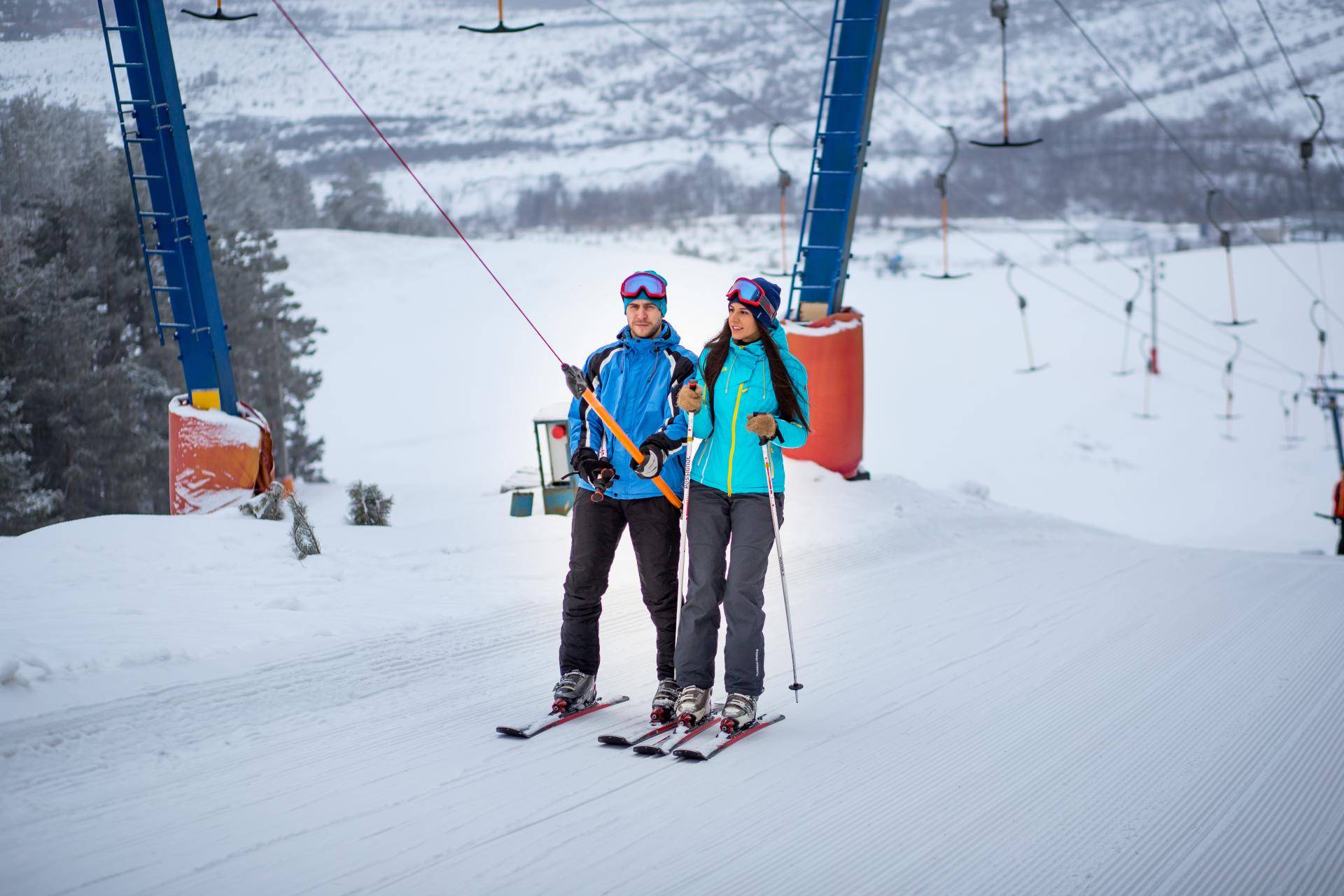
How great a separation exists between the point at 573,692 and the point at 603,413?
1132 mm

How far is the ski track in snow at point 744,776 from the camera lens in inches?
129

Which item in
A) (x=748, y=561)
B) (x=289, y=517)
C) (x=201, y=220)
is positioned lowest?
(x=289, y=517)

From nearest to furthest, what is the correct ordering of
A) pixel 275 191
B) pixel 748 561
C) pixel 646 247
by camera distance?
1. pixel 748 561
2. pixel 275 191
3. pixel 646 247

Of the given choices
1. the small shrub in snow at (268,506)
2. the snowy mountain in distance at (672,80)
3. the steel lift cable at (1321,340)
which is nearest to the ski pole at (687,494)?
the small shrub in snow at (268,506)

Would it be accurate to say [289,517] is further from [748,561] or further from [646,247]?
[646,247]

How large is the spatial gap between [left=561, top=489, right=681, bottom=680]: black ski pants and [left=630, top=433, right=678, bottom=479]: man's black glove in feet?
0.60

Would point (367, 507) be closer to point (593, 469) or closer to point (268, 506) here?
point (268, 506)

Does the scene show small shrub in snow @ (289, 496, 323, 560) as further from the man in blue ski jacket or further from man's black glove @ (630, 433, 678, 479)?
man's black glove @ (630, 433, 678, 479)

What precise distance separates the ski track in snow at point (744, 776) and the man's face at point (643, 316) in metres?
1.56

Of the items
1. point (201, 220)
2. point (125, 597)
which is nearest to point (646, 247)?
point (201, 220)

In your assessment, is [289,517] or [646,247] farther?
[646,247]

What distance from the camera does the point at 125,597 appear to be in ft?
19.0

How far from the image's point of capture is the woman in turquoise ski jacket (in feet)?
14.5

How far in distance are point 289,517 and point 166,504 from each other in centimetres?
942
